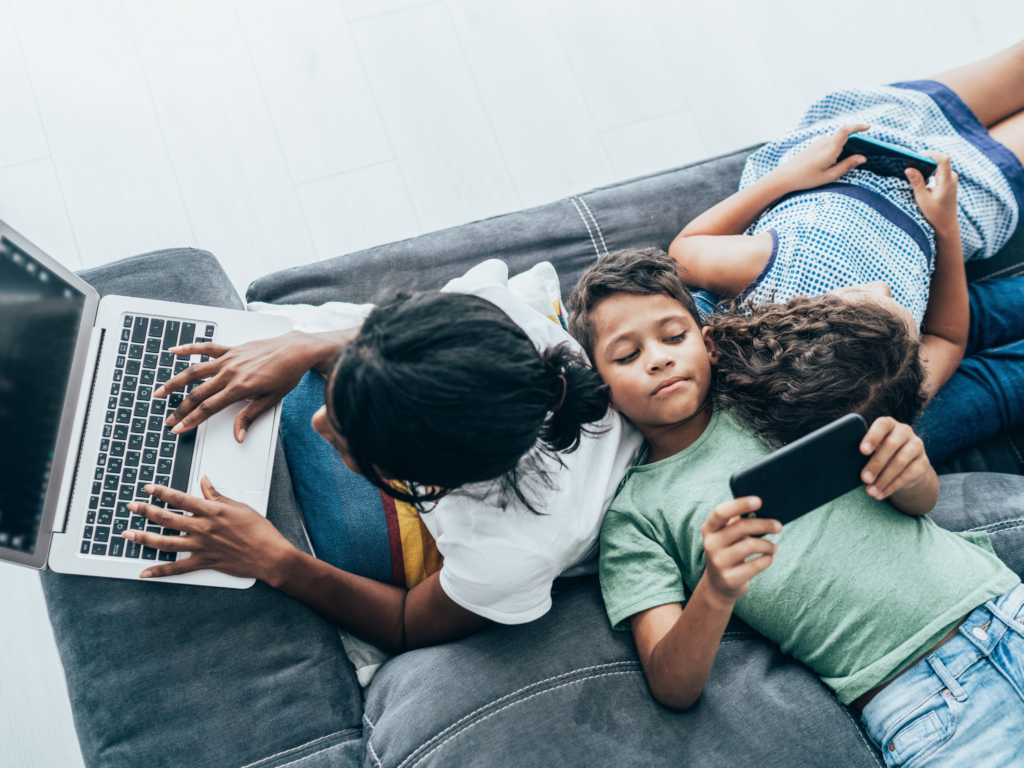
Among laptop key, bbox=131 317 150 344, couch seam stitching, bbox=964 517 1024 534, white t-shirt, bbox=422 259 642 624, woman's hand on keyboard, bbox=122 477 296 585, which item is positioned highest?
laptop key, bbox=131 317 150 344

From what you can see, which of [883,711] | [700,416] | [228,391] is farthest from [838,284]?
[228,391]

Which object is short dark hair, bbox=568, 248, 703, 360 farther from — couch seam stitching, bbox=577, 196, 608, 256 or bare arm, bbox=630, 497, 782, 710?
bare arm, bbox=630, 497, 782, 710

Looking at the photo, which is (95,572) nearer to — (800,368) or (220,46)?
(800,368)

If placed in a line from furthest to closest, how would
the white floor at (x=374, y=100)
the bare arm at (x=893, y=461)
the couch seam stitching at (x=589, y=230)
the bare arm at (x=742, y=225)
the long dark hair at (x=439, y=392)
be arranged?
the white floor at (x=374, y=100) → the couch seam stitching at (x=589, y=230) → the bare arm at (x=742, y=225) → the bare arm at (x=893, y=461) → the long dark hair at (x=439, y=392)

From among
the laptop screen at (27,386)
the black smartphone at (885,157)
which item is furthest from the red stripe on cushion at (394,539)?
the black smartphone at (885,157)

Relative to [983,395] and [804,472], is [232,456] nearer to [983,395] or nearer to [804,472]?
[804,472]

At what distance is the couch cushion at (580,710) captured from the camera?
923 mm

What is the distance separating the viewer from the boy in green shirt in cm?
98

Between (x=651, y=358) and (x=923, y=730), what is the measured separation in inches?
25.1

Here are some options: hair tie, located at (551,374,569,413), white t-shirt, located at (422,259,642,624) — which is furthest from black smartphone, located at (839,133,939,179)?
hair tie, located at (551,374,569,413)

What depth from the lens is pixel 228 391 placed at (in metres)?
1.02

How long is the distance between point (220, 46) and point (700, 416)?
1.49 metres

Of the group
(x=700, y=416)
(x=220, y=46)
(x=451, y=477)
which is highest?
(x=220, y=46)

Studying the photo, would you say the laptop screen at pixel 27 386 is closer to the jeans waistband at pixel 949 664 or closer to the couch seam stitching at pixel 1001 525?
the jeans waistband at pixel 949 664
